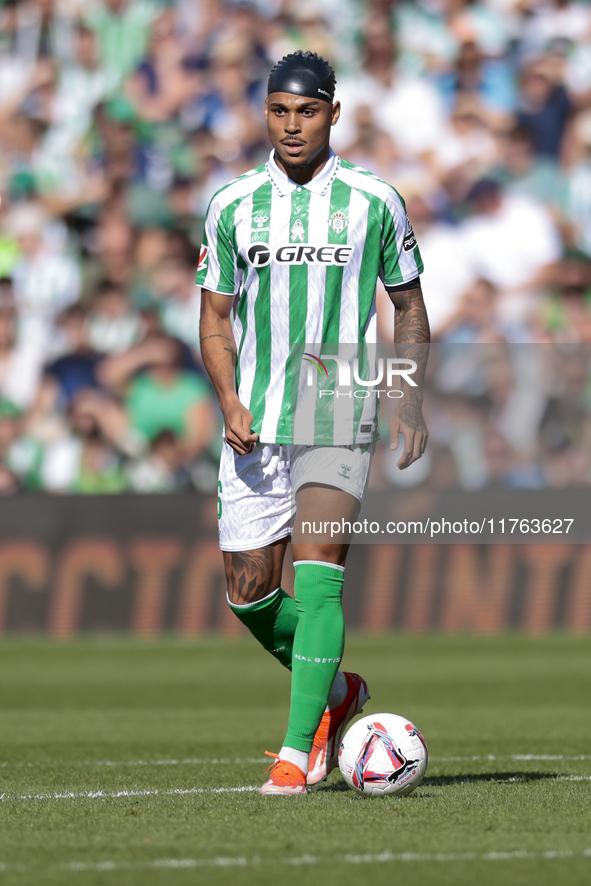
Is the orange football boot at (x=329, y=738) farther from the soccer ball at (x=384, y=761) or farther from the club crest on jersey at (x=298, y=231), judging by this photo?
the club crest on jersey at (x=298, y=231)

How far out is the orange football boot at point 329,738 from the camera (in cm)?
458

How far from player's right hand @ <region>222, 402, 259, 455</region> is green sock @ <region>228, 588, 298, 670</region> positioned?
21.6 inches

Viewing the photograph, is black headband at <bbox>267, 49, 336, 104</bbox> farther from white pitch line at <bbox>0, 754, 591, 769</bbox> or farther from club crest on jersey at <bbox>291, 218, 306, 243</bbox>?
white pitch line at <bbox>0, 754, 591, 769</bbox>

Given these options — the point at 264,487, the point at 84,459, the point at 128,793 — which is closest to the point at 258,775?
the point at 128,793

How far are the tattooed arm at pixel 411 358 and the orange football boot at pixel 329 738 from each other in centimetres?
87

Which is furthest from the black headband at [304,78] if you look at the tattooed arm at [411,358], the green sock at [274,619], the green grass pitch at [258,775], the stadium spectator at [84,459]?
the stadium spectator at [84,459]

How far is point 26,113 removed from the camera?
543 inches

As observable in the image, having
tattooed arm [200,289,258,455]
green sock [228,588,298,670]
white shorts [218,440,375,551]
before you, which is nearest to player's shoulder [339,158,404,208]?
tattooed arm [200,289,258,455]

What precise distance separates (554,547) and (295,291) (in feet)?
23.0

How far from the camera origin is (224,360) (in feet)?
15.4

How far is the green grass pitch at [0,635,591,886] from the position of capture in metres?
3.05

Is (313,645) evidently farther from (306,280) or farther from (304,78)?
(304,78)

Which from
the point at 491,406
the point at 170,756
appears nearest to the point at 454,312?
the point at 491,406

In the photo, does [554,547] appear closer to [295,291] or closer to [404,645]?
[404,645]
